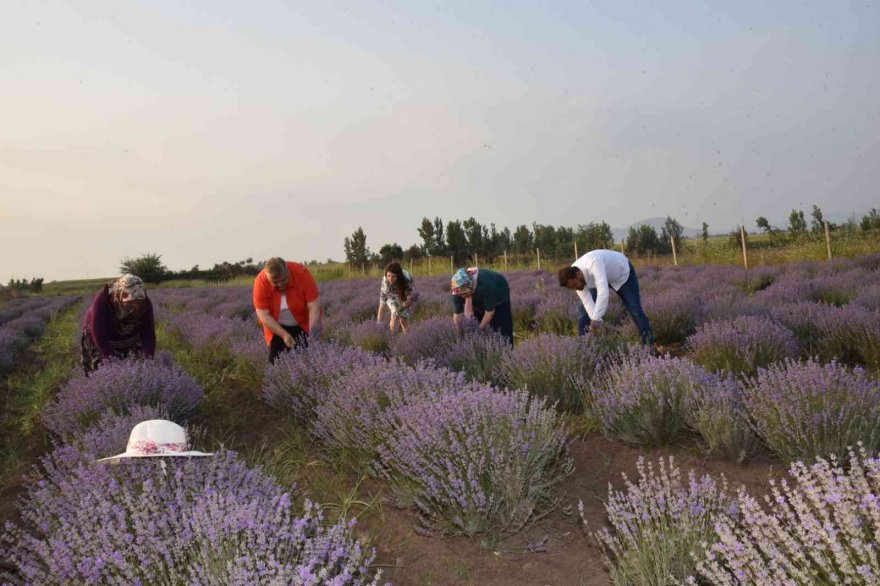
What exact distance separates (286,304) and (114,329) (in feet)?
4.27

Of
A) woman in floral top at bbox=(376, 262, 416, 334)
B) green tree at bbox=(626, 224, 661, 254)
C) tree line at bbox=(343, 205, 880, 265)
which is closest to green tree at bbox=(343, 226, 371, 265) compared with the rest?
tree line at bbox=(343, 205, 880, 265)

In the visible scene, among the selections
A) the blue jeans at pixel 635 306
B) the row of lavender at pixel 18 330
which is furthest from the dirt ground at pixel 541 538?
the row of lavender at pixel 18 330

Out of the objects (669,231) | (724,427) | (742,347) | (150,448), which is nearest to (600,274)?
(742,347)

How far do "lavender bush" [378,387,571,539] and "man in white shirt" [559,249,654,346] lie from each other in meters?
2.40

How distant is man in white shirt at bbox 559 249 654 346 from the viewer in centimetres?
523

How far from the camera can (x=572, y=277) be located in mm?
5234

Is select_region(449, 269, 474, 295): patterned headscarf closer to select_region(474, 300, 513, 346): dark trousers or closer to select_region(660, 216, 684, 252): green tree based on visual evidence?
select_region(474, 300, 513, 346): dark trousers

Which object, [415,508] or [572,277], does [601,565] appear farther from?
[572,277]

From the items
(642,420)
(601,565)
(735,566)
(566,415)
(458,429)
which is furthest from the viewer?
(566,415)

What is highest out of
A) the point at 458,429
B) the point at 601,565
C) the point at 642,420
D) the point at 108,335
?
the point at 108,335

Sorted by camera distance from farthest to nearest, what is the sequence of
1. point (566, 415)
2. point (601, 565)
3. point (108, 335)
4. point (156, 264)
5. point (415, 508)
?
point (156, 264)
point (108, 335)
point (566, 415)
point (415, 508)
point (601, 565)

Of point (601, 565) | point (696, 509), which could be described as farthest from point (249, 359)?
point (696, 509)

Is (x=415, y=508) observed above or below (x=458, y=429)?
below

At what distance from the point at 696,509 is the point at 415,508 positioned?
4.35 ft
